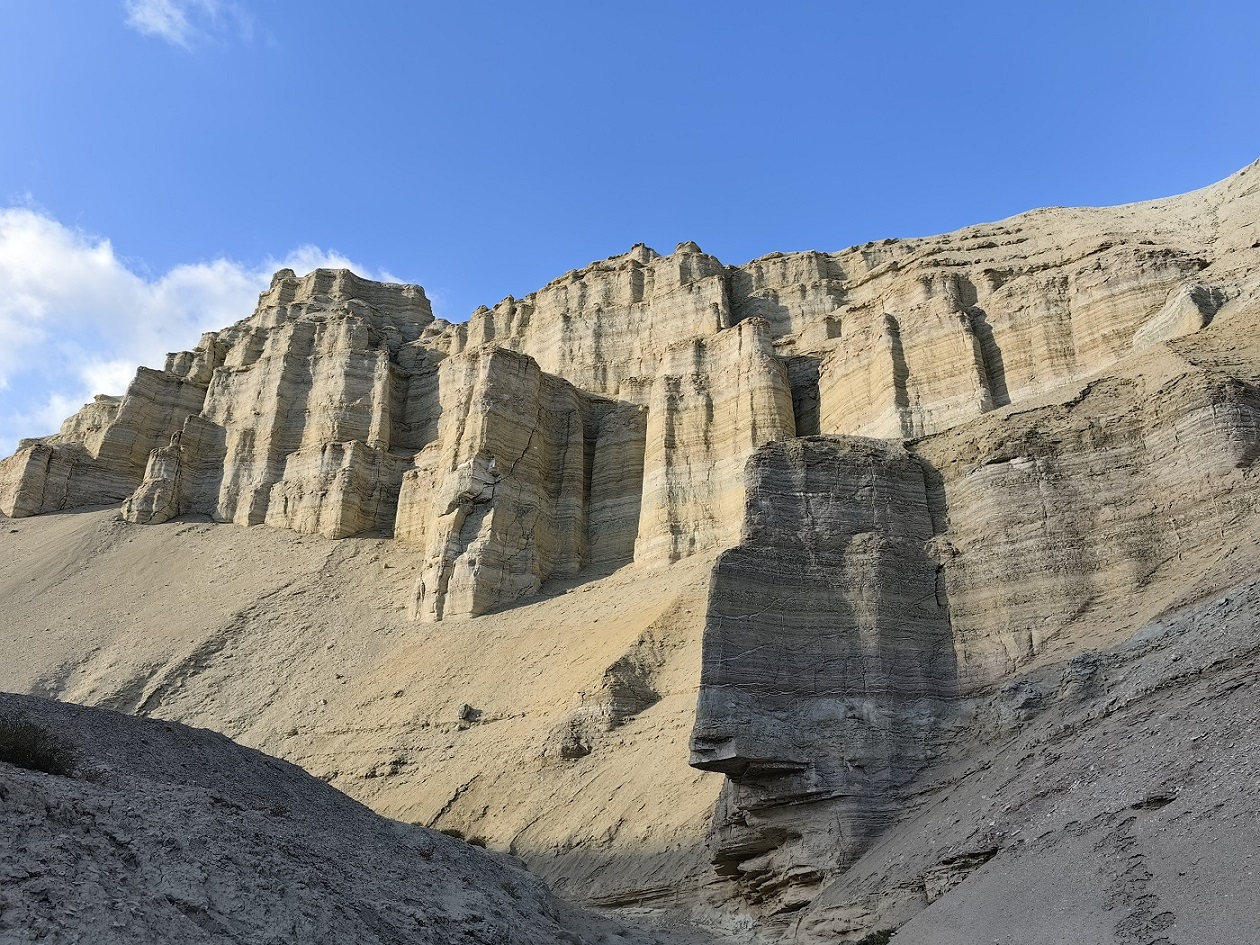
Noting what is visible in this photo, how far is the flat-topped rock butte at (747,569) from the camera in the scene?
406 inches

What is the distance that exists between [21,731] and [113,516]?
41.9 meters

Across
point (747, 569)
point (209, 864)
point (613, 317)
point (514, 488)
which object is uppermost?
point (613, 317)

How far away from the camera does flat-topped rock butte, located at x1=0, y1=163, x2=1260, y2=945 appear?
1030cm

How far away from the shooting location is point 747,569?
14.3 metres

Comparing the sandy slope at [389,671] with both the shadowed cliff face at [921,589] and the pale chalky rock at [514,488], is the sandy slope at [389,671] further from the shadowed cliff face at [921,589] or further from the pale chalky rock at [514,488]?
the shadowed cliff face at [921,589]

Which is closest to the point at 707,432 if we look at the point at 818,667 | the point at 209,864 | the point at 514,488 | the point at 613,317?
the point at 514,488

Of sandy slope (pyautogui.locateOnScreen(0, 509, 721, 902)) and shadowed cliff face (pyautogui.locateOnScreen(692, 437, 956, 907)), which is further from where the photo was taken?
sandy slope (pyautogui.locateOnScreen(0, 509, 721, 902))

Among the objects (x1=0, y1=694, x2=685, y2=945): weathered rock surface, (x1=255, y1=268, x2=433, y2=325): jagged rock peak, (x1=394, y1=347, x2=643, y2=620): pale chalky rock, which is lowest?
(x1=0, y1=694, x2=685, y2=945): weathered rock surface

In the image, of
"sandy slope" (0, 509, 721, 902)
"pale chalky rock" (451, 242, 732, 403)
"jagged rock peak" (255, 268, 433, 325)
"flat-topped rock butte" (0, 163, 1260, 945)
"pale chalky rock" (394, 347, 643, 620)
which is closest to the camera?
"flat-topped rock butte" (0, 163, 1260, 945)

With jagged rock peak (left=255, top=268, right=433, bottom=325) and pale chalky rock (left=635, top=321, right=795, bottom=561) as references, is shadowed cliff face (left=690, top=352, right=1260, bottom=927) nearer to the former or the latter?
pale chalky rock (left=635, top=321, right=795, bottom=561)

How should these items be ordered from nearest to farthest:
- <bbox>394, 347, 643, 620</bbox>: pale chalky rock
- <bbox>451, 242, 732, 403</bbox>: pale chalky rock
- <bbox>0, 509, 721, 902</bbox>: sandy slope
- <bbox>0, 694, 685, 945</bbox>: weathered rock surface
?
<bbox>0, 694, 685, 945</bbox>: weathered rock surface, <bbox>0, 509, 721, 902</bbox>: sandy slope, <bbox>394, 347, 643, 620</bbox>: pale chalky rock, <bbox>451, 242, 732, 403</bbox>: pale chalky rock

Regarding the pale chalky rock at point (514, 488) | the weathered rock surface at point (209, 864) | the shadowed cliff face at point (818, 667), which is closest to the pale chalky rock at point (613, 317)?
the pale chalky rock at point (514, 488)

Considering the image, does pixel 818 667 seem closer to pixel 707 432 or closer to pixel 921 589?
pixel 921 589

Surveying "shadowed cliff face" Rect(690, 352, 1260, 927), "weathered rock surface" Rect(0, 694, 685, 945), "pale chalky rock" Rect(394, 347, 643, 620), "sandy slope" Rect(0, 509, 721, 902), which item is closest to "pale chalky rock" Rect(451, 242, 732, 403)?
"pale chalky rock" Rect(394, 347, 643, 620)
